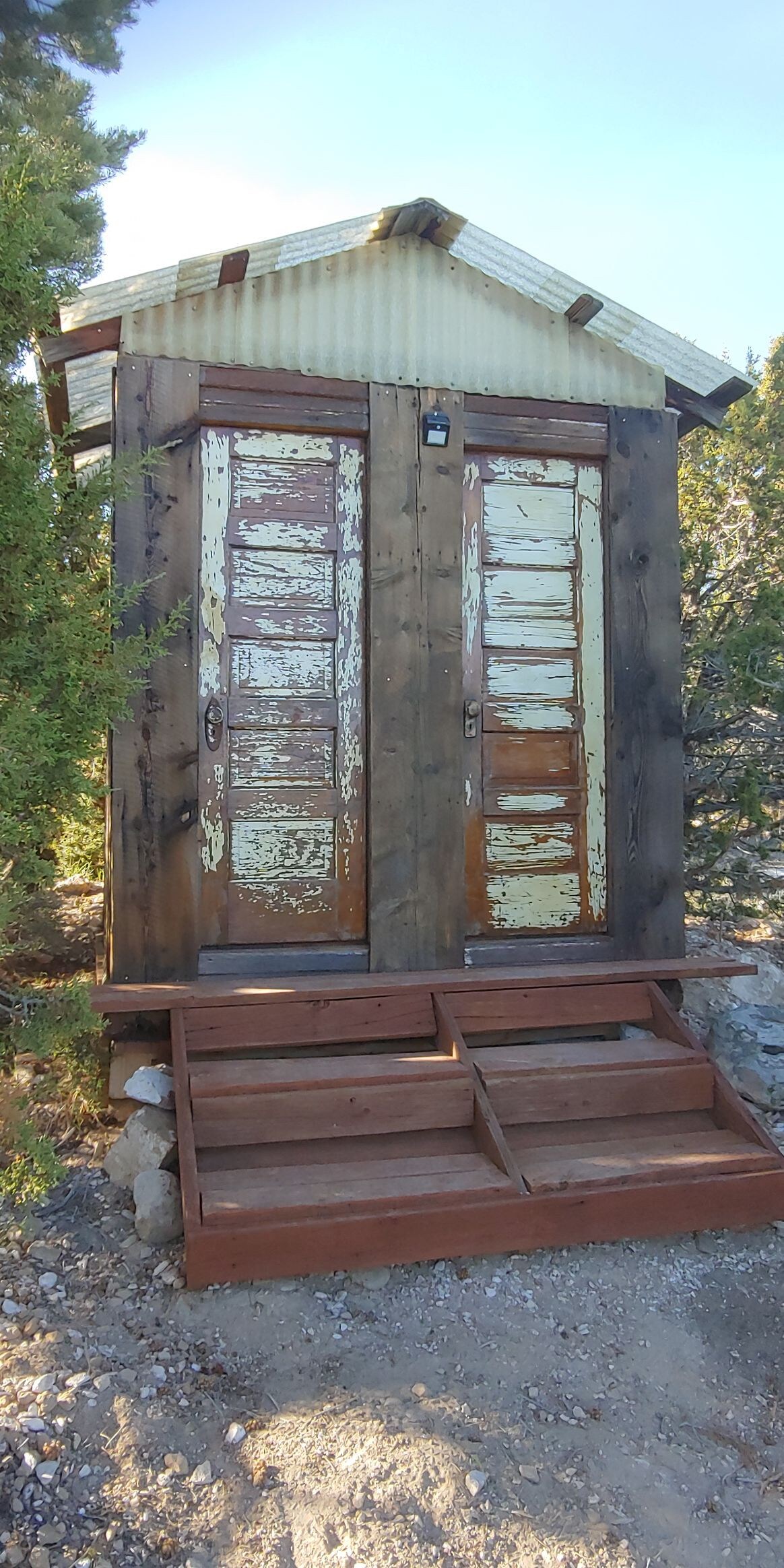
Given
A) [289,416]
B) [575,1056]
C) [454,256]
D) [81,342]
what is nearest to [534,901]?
[575,1056]

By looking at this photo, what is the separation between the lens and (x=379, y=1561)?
2.01m

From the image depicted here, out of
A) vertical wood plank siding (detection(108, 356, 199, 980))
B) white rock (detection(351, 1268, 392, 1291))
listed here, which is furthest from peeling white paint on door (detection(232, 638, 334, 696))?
white rock (detection(351, 1268, 392, 1291))

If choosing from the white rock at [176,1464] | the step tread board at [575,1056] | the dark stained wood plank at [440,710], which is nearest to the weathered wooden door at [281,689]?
the dark stained wood plank at [440,710]

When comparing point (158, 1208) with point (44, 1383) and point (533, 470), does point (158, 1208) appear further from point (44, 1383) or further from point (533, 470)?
point (533, 470)

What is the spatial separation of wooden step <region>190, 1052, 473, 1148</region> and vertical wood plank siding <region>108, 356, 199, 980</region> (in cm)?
66

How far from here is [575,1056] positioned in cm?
376

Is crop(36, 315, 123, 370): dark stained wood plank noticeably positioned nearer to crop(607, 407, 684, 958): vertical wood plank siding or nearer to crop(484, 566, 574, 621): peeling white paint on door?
crop(484, 566, 574, 621): peeling white paint on door

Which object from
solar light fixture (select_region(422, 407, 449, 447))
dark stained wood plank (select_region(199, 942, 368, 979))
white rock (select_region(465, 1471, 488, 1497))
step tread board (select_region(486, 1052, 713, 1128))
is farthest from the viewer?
solar light fixture (select_region(422, 407, 449, 447))

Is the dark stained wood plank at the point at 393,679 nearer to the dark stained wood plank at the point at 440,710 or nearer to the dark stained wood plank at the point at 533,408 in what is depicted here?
the dark stained wood plank at the point at 440,710

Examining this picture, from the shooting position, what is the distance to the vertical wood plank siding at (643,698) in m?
4.42

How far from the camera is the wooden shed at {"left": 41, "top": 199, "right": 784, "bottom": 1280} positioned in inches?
146

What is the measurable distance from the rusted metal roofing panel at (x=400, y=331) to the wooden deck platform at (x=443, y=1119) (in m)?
2.62

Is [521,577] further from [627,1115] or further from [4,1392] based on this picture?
[4,1392]

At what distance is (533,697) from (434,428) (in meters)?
1.26
